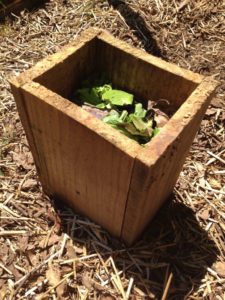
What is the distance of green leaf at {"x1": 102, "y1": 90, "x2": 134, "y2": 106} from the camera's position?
6.12 feet

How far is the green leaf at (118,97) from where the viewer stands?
6.12 ft

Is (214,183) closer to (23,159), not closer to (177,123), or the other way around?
(177,123)

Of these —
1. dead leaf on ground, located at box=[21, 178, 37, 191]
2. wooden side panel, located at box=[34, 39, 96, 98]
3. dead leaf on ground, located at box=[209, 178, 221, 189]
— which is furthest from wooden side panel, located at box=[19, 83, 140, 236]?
dead leaf on ground, located at box=[209, 178, 221, 189]

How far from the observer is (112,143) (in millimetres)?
1501

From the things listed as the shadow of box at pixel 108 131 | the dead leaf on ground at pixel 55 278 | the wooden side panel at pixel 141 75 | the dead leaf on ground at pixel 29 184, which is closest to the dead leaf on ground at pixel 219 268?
the shadow of box at pixel 108 131

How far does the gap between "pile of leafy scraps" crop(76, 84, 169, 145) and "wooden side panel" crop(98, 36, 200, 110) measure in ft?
0.22

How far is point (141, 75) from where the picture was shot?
1.88 metres

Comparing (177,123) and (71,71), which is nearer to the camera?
(177,123)

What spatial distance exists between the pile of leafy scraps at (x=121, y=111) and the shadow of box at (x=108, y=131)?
0.30 ft

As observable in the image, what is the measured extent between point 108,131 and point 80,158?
0.30 m

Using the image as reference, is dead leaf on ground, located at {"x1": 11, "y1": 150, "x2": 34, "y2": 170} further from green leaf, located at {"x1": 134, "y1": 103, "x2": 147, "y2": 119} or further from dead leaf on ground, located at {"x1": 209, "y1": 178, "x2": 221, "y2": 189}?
dead leaf on ground, located at {"x1": 209, "y1": 178, "x2": 221, "y2": 189}

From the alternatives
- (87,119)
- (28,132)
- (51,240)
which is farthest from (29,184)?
(87,119)

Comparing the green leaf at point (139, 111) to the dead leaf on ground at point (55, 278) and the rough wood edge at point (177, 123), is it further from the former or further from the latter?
the dead leaf on ground at point (55, 278)

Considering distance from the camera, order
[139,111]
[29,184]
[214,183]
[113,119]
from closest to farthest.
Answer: [113,119] < [139,111] < [29,184] < [214,183]
